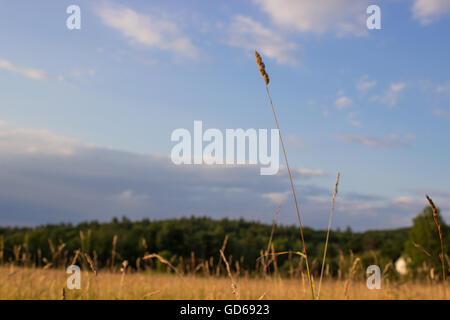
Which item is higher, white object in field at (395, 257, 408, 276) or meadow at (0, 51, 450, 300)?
meadow at (0, 51, 450, 300)

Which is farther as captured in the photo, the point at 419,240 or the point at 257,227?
the point at 257,227

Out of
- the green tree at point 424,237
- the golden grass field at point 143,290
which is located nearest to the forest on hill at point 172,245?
the green tree at point 424,237

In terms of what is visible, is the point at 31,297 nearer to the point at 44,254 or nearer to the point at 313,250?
the point at 44,254

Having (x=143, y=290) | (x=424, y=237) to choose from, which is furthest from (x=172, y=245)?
(x=143, y=290)

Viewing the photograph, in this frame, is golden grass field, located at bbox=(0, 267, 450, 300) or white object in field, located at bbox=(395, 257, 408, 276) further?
white object in field, located at bbox=(395, 257, 408, 276)

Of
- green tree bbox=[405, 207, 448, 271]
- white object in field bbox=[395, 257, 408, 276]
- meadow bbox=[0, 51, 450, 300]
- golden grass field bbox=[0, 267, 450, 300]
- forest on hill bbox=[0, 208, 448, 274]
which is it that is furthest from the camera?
white object in field bbox=[395, 257, 408, 276]

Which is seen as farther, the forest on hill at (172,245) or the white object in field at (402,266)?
the white object in field at (402,266)

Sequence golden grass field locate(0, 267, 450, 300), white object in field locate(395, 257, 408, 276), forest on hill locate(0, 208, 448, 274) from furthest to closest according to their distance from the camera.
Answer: white object in field locate(395, 257, 408, 276)
forest on hill locate(0, 208, 448, 274)
golden grass field locate(0, 267, 450, 300)

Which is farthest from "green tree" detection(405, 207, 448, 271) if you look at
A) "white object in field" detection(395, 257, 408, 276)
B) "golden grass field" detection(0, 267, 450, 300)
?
"golden grass field" detection(0, 267, 450, 300)

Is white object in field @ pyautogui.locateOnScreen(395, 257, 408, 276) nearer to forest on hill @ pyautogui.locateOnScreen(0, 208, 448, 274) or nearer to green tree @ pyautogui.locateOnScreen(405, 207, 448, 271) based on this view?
forest on hill @ pyautogui.locateOnScreen(0, 208, 448, 274)

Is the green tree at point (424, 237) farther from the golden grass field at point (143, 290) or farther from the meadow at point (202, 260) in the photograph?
the golden grass field at point (143, 290)
